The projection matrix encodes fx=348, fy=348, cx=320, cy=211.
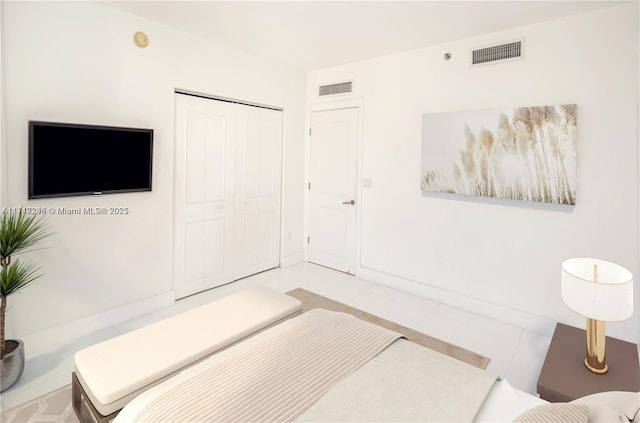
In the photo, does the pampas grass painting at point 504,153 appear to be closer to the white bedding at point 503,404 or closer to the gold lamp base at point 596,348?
the gold lamp base at point 596,348

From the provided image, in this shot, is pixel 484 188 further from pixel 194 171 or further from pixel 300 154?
pixel 194 171

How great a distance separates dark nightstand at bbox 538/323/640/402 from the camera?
1.88 m

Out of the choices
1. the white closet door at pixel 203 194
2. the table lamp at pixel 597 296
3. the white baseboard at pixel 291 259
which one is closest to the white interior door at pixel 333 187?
the white baseboard at pixel 291 259

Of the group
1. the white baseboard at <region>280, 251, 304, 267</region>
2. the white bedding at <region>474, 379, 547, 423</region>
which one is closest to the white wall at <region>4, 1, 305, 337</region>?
the white baseboard at <region>280, 251, 304, 267</region>

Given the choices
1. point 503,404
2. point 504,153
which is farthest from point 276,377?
point 504,153

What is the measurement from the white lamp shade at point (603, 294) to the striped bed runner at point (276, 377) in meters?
1.01

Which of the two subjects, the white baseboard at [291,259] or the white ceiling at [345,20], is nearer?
the white ceiling at [345,20]

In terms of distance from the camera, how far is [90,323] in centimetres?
290

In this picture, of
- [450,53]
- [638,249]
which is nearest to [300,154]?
[450,53]

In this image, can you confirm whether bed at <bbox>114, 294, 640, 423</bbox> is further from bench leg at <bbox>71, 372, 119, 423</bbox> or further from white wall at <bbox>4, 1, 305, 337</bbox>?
white wall at <bbox>4, 1, 305, 337</bbox>

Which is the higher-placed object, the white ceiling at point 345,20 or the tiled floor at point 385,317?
the white ceiling at point 345,20

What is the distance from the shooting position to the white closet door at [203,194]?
3.49m

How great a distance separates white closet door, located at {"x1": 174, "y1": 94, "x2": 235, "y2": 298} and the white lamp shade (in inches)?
124

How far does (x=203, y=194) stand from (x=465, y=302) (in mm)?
2913
